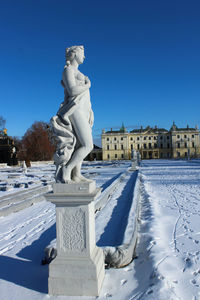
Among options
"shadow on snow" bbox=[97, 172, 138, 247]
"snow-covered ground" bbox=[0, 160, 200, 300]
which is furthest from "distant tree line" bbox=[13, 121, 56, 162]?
"snow-covered ground" bbox=[0, 160, 200, 300]

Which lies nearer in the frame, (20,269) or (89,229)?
(89,229)

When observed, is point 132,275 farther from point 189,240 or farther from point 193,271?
point 189,240

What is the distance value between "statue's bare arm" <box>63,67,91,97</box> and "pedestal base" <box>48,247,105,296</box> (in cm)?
212

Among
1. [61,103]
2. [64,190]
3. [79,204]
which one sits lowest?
[79,204]

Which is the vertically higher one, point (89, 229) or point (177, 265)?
point (89, 229)

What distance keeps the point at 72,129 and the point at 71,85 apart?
1.90 feet

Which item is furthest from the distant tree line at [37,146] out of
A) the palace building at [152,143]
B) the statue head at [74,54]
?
the statue head at [74,54]

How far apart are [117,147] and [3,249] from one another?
7902 centimetres

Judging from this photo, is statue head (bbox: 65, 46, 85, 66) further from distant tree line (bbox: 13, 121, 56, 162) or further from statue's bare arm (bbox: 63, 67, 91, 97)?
distant tree line (bbox: 13, 121, 56, 162)

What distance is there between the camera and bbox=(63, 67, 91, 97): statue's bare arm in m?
3.02

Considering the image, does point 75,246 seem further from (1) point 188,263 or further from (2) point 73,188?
(1) point 188,263

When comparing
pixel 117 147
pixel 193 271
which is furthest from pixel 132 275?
pixel 117 147

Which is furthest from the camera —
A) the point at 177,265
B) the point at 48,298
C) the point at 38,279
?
the point at 177,265

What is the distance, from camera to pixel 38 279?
3.12m
